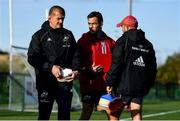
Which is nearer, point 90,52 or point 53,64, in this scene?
point 53,64

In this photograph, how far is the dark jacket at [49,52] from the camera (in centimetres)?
951

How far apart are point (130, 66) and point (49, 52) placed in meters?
1.28

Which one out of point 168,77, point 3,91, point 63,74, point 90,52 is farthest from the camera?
point 168,77

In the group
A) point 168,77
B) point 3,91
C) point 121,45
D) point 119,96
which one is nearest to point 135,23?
point 121,45

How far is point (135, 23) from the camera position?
9891mm

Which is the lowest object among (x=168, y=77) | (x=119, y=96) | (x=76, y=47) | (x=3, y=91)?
(x=168, y=77)

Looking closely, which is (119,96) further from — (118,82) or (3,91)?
(3,91)

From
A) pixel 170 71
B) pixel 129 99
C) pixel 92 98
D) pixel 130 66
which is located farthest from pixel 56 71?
pixel 170 71

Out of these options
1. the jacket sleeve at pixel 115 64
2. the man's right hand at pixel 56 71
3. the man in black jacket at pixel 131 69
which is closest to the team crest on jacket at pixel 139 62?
the man in black jacket at pixel 131 69

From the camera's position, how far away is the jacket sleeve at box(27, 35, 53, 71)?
9.47 m

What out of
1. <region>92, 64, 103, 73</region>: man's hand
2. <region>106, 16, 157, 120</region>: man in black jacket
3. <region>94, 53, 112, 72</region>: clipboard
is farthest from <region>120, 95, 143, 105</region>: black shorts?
<region>94, 53, 112, 72</region>: clipboard

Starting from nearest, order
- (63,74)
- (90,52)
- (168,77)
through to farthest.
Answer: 1. (63,74)
2. (90,52)
3. (168,77)

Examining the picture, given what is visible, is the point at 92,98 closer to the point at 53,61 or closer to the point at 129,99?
the point at 129,99

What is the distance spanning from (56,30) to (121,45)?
1035 millimetres
